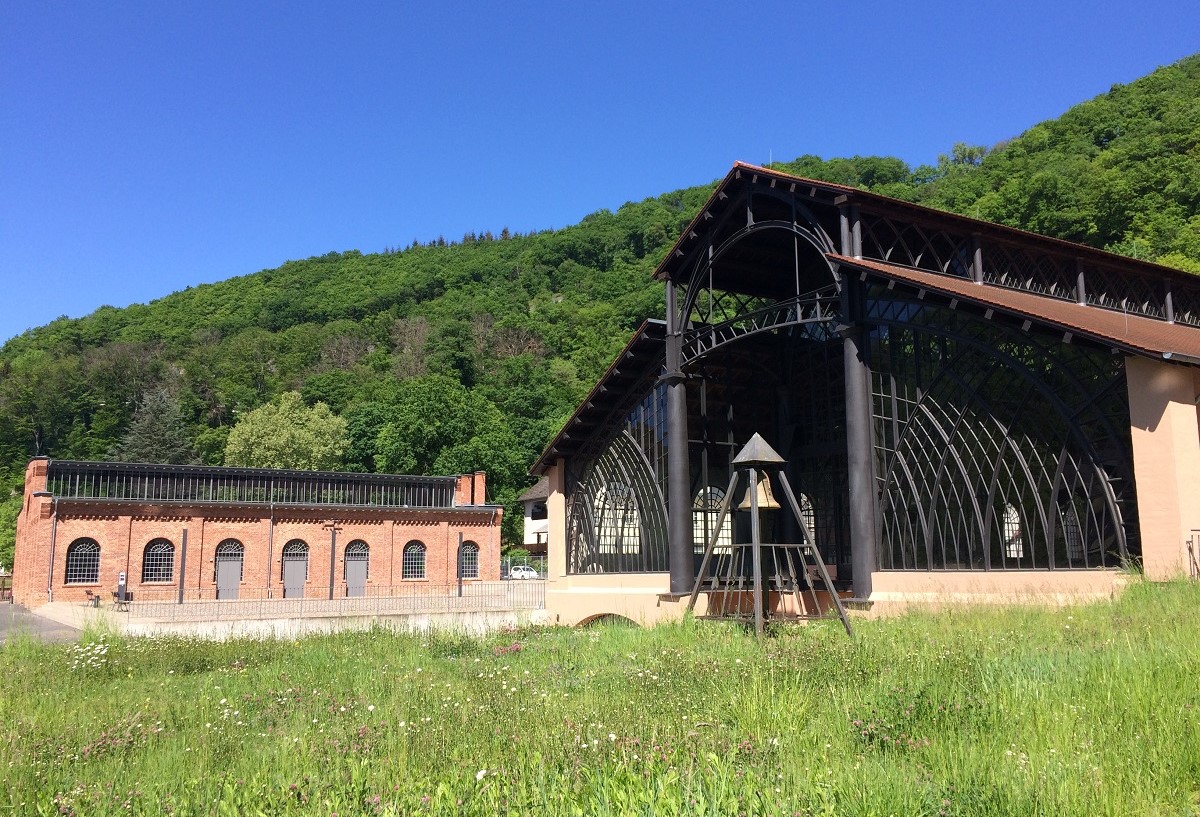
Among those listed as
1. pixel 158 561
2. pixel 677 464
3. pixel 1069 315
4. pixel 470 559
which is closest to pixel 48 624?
pixel 158 561

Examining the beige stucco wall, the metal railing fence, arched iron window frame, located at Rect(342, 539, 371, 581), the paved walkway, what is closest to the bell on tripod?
the beige stucco wall

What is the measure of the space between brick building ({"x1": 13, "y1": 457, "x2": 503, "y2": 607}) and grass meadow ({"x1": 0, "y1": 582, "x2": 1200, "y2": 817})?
27.7m

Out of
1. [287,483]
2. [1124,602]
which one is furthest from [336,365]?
[1124,602]

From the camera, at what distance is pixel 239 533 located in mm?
38531

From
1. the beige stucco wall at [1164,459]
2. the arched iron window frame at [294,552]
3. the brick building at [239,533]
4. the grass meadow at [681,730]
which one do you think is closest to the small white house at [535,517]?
the brick building at [239,533]

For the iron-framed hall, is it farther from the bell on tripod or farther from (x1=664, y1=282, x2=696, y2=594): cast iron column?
the bell on tripod

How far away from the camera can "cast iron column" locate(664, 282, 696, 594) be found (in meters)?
20.4

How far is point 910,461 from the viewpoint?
51.9ft

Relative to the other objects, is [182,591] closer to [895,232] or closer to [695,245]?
[695,245]

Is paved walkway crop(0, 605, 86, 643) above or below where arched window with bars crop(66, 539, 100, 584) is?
below

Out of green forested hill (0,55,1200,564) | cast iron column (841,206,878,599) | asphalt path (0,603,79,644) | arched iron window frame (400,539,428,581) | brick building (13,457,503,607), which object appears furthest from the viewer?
green forested hill (0,55,1200,564)

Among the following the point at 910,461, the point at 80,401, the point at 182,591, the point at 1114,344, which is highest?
the point at 80,401

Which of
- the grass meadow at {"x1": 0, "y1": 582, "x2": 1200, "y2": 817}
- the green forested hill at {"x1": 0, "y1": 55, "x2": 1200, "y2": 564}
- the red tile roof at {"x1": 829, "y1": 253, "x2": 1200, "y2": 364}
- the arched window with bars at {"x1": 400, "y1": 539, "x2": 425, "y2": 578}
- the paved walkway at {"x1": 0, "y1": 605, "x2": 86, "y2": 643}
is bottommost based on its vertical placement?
the paved walkway at {"x1": 0, "y1": 605, "x2": 86, "y2": 643}

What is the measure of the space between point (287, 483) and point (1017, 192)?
Answer: 39689 mm
